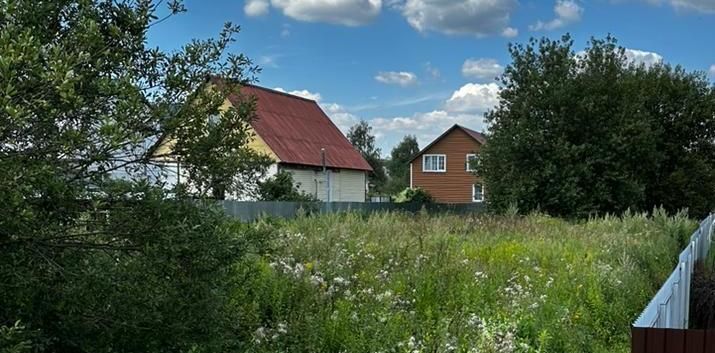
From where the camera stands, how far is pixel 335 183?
102ft

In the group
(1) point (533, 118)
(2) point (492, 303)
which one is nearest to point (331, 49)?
(1) point (533, 118)

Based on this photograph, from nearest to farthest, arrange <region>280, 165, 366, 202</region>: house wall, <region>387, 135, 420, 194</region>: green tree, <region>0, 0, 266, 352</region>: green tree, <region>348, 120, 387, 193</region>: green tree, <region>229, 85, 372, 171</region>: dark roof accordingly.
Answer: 1. <region>0, 0, 266, 352</region>: green tree
2. <region>229, 85, 372, 171</region>: dark roof
3. <region>280, 165, 366, 202</region>: house wall
4. <region>348, 120, 387, 193</region>: green tree
5. <region>387, 135, 420, 194</region>: green tree

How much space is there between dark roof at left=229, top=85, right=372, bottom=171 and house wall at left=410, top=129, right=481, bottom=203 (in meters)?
9.01

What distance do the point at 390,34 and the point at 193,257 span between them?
13911 millimetres

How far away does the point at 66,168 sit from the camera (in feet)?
9.02

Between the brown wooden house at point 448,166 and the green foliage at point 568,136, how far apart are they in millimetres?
18318

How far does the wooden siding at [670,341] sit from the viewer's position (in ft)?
10.6

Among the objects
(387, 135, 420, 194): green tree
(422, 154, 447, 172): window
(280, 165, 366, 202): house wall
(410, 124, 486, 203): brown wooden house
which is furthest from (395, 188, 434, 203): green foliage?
(387, 135, 420, 194): green tree

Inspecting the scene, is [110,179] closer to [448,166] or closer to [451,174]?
[448,166]

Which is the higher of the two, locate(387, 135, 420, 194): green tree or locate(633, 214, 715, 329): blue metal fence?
locate(387, 135, 420, 194): green tree

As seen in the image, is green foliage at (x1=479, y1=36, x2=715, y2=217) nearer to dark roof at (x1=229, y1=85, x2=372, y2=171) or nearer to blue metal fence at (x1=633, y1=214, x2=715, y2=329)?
dark roof at (x1=229, y1=85, x2=372, y2=171)

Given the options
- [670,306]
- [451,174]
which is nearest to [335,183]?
[451,174]

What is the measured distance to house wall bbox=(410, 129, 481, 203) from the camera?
40.7 meters

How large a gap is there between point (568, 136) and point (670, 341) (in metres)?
17.8
